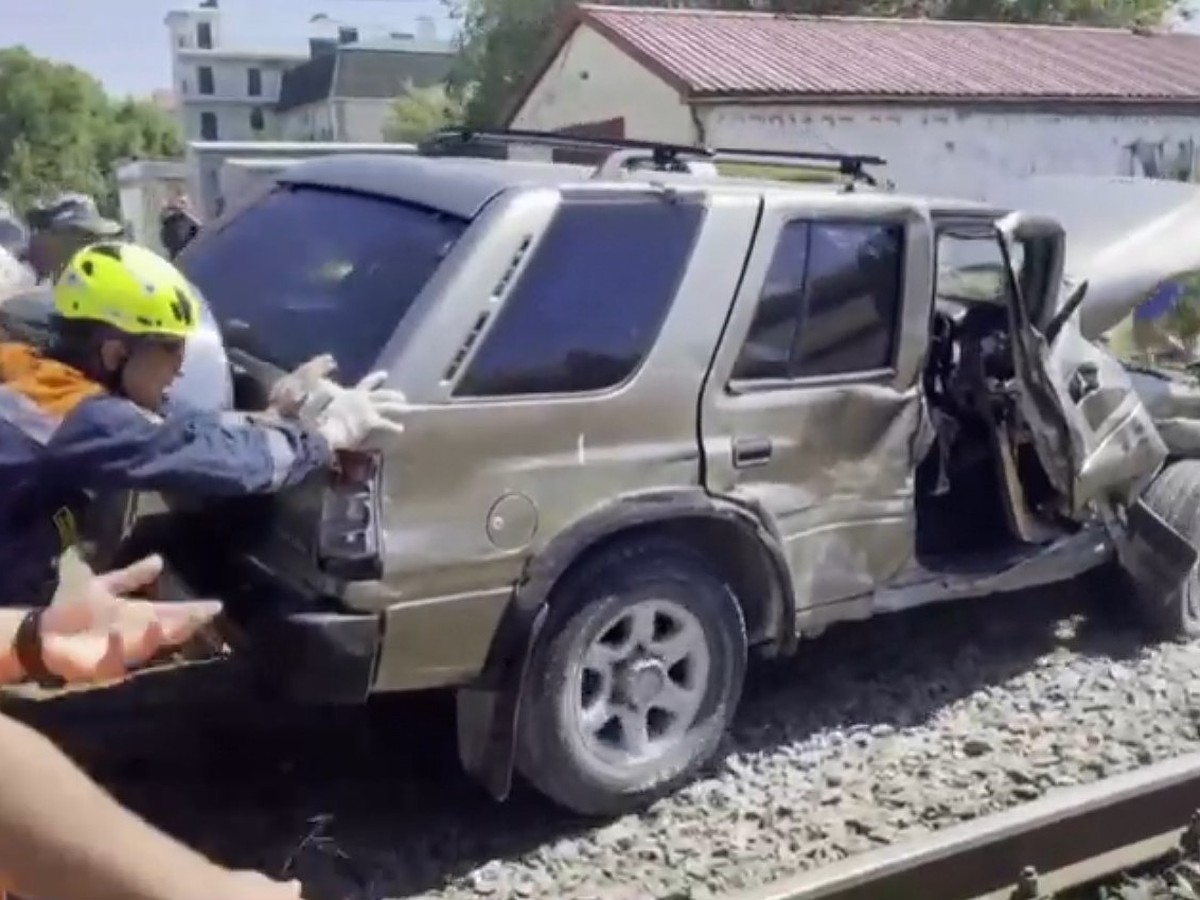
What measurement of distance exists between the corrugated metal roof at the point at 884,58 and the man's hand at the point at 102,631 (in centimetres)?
1870

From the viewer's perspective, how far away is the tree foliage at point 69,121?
61.9 m

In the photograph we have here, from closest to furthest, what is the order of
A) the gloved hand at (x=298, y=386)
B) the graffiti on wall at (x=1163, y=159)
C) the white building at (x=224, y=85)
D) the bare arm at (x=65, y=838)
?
the bare arm at (x=65, y=838) < the gloved hand at (x=298, y=386) < the graffiti on wall at (x=1163, y=159) < the white building at (x=224, y=85)

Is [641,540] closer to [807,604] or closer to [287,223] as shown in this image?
[807,604]

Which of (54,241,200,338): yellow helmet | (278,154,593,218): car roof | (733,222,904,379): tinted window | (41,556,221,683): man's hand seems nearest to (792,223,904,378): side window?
(733,222,904,379): tinted window

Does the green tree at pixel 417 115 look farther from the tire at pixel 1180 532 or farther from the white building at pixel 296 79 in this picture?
the tire at pixel 1180 532

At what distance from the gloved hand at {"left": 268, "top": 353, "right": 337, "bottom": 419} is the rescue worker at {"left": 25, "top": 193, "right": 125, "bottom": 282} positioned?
8.99 feet

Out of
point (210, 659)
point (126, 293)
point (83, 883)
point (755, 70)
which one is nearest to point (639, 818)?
point (210, 659)

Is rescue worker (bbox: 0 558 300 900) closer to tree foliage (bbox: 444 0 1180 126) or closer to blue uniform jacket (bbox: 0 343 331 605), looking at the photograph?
blue uniform jacket (bbox: 0 343 331 605)

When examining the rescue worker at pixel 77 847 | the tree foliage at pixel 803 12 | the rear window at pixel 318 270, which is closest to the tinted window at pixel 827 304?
the rear window at pixel 318 270

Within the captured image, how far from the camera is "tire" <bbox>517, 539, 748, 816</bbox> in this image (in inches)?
178

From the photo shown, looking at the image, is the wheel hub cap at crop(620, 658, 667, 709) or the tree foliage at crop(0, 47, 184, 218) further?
the tree foliage at crop(0, 47, 184, 218)

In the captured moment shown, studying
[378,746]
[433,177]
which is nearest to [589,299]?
[433,177]

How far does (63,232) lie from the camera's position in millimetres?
6984

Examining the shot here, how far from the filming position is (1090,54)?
25.7m
